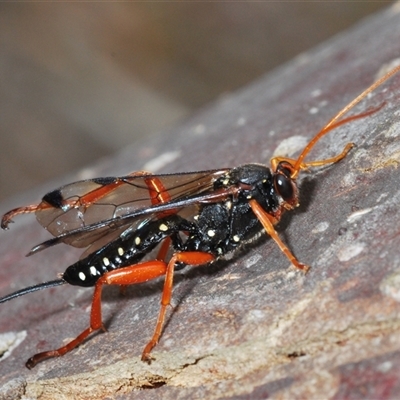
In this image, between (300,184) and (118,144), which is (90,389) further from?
(118,144)

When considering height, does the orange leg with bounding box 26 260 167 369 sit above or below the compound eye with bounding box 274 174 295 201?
above

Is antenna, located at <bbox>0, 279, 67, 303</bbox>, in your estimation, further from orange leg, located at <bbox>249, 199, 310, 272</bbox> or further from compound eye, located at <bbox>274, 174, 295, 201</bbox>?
compound eye, located at <bbox>274, 174, 295, 201</bbox>

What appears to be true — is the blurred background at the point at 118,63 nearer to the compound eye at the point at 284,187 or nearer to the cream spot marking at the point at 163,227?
the cream spot marking at the point at 163,227

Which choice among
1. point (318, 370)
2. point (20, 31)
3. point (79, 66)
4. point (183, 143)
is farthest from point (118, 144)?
point (318, 370)

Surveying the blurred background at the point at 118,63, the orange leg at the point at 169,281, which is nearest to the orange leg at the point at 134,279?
the orange leg at the point at 169,281

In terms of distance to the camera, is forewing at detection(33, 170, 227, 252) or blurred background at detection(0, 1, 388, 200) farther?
blurred background at detection(0, 1, 388, 200)

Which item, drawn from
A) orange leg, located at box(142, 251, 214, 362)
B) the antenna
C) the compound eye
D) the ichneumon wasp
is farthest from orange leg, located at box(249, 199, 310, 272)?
the antenna
